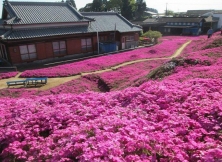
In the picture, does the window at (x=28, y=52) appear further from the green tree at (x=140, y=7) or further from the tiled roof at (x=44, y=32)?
the green tree at (x=140, y=7)

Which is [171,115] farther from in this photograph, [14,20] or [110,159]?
[14,20]

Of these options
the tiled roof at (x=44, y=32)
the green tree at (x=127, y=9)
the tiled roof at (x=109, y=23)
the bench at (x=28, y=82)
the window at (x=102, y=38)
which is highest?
the green tree at (x=127, y=9)

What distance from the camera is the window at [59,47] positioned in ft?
108

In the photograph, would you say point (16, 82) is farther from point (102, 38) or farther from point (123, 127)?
point (102, 38)

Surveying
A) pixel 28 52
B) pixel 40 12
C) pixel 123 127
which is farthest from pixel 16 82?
pixel 123 127

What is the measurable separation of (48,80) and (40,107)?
1366 cm

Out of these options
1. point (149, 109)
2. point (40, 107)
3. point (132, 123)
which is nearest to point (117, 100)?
point (149, 109)

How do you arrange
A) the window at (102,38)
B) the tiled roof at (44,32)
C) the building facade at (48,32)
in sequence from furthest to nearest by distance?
the window at (102,38), the building facade at (48,32), the tiled roof at (44,32)

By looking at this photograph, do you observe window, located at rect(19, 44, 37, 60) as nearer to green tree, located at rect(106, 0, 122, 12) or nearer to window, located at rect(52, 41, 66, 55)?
window, located at rect(52, 41, 66, 55)

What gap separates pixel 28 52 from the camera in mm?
30109

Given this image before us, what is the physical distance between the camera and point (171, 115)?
7.61m

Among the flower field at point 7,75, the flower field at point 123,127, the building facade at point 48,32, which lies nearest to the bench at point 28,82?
the flower field at point 7,75

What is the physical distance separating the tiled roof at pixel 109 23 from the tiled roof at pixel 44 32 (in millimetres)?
3308

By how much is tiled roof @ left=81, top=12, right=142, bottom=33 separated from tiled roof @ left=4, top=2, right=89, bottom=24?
11.6 ft
